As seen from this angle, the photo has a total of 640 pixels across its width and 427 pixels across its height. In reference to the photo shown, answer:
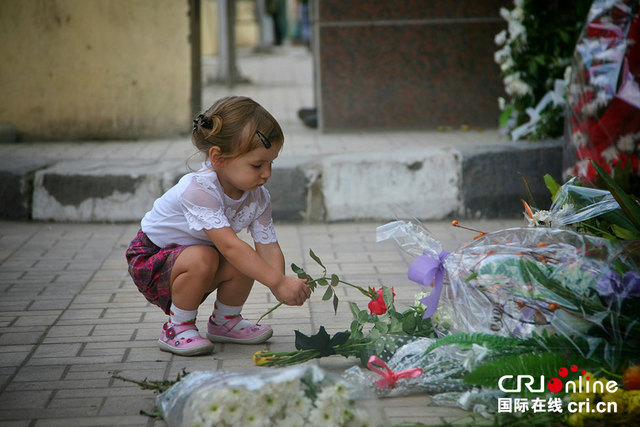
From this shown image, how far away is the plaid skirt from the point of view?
9.80ft

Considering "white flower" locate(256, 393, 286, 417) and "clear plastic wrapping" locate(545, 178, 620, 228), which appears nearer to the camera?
"white flower" locate(256, 393, 286, 417)

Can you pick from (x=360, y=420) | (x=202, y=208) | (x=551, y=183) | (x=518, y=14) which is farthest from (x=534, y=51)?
(x=360, y=420)

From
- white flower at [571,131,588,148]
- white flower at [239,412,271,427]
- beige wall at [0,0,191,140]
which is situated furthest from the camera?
beige wall at [0,0,191,140]

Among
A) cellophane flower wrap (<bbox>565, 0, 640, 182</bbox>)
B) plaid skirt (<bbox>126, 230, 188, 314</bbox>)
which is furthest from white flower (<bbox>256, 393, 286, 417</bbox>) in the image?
cellophane flower wrap (<bbox>565, 0, 640, 182</bbox>)

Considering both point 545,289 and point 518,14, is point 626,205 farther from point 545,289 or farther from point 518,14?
point 518,14

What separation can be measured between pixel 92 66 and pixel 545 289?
16.7ft

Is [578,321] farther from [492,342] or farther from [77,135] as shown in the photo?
[77,135]

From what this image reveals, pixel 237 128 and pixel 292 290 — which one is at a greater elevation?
pixel 237 128

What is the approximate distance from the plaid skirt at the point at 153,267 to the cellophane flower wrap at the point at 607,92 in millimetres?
2335

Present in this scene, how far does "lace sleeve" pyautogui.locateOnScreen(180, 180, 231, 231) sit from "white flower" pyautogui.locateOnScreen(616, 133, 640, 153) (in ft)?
8.03

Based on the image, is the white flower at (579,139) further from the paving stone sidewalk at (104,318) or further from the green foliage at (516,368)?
the green foliage at (516,368)

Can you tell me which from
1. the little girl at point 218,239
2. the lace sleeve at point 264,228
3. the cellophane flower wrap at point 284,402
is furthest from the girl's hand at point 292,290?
the cellophane flower wrap at point 284,402

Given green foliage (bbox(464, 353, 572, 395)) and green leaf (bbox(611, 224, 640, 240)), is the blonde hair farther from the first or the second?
green leaf (bbox(611, 224, 640, 240))

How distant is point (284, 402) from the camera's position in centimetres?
206
